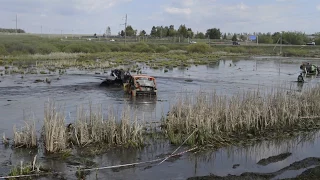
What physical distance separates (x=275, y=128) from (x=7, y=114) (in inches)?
555

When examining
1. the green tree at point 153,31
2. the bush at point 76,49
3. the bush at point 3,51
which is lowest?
the bush at point 3,51

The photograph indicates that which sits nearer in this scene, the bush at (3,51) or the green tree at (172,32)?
the bush at (3,51)

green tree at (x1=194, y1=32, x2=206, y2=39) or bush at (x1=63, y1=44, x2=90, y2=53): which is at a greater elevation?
green tree at (x1=194, y1=32, x2=206, y2=39)

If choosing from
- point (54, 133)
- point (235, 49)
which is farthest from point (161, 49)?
point (54, 133)

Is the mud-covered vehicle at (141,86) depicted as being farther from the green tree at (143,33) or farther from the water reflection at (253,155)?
the green tree at (143,33)

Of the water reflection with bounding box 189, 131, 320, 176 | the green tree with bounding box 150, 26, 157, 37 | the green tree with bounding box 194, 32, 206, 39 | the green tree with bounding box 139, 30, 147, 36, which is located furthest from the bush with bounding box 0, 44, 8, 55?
the green tree with bounding box 194, 32, 206, 39

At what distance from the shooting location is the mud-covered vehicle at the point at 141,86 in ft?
91.1

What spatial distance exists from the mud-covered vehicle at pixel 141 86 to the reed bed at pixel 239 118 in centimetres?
1019

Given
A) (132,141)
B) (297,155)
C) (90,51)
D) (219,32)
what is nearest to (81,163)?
(132,141)

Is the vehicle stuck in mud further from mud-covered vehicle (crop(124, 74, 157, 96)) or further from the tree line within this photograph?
the tree line

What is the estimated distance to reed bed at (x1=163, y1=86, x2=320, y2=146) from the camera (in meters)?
15.5

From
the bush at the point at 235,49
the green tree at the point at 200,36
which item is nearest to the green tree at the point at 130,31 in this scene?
the green tree at the point at 200,36

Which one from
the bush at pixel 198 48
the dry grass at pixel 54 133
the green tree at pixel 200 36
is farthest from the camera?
the green tree at pixel 200 36

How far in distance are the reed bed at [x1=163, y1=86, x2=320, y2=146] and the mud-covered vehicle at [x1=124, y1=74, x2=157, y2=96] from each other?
1019cm
